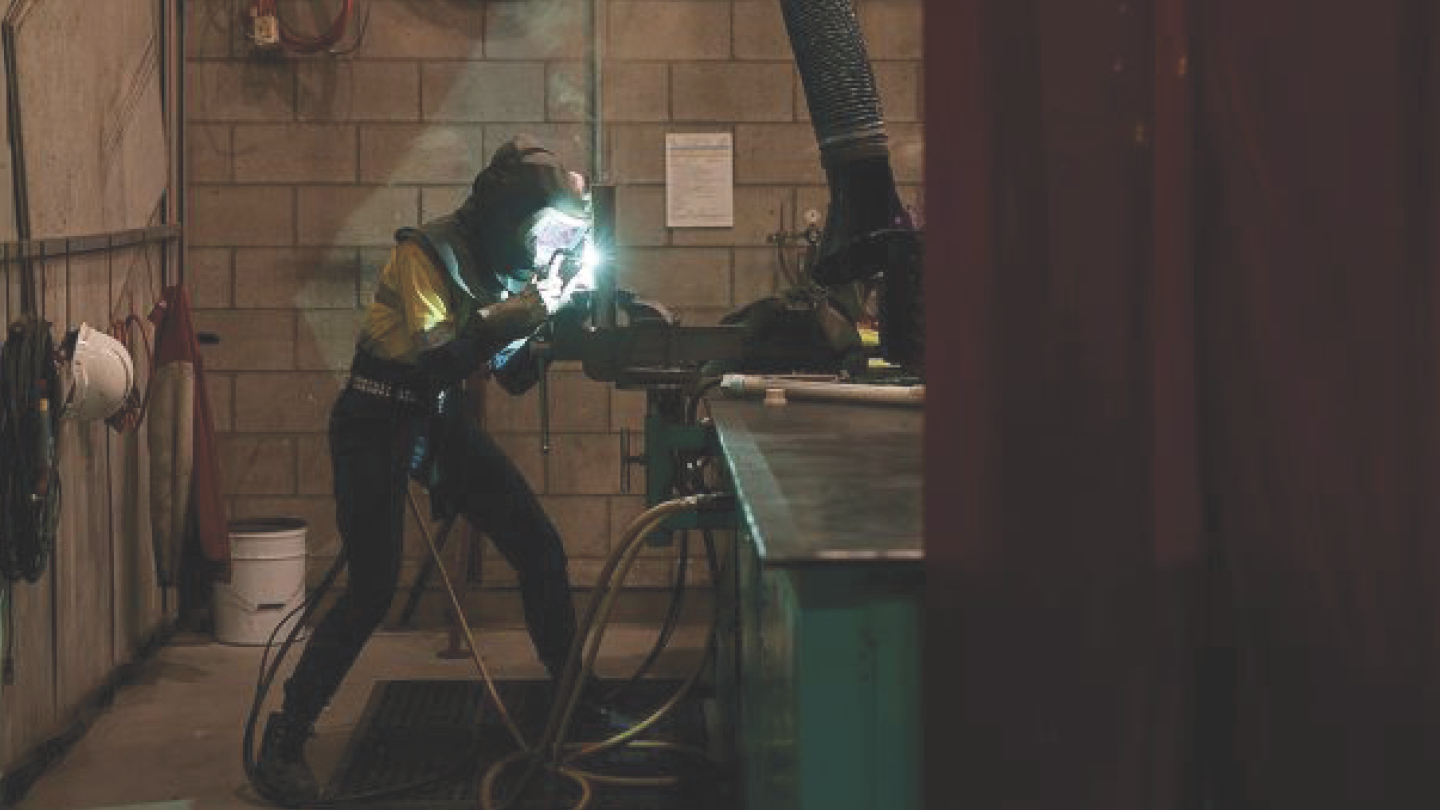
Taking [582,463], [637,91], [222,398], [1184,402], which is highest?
[637,91]

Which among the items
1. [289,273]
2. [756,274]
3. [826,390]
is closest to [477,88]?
[289,273]

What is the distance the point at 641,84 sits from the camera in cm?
658

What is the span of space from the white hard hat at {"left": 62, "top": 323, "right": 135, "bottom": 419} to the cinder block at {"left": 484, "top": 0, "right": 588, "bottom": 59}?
216cm

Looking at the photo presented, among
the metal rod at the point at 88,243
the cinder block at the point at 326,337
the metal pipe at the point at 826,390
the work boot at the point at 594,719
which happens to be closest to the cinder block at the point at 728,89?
the cinder block at the point at 326,337

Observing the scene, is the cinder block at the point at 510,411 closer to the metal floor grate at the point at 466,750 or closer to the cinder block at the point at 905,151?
the metal floor grate at the point at 466,750

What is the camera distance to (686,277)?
668cm

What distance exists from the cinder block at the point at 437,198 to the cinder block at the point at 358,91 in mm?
258

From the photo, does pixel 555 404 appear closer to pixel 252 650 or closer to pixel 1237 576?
pixel 252 650

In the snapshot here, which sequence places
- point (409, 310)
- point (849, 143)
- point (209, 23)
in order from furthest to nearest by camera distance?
point (209, 23) < point (409, 310) < point (849, 143)

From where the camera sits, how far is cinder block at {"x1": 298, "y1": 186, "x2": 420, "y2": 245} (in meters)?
6.58

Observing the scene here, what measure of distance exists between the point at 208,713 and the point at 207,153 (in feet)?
6.80

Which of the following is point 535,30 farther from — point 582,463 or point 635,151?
point 582,463

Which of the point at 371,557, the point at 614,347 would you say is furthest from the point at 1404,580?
the point at 371,557

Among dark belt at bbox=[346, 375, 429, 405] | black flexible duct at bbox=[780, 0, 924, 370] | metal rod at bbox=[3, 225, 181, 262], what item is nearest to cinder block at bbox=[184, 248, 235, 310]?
metal rod at bbox=[3, 225, 181, 262]
